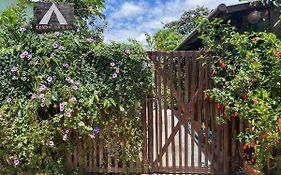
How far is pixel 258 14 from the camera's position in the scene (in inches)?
266

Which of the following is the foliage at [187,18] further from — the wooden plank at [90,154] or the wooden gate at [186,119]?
the wooden plank at [90,154]

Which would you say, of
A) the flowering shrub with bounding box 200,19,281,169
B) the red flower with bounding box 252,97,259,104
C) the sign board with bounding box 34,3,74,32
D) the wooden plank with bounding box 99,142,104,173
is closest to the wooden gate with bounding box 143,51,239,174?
the flowering shrub with bounding box 200,19,281,169

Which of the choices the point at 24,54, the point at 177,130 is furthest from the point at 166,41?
Result: the point at 24,54

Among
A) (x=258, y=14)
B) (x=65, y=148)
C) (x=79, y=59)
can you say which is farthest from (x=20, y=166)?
(x=258, y=14)

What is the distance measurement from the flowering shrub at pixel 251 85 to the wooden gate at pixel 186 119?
10.5 inches

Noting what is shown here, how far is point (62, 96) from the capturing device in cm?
592

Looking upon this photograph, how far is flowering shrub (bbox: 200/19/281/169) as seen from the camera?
5160 millimetres

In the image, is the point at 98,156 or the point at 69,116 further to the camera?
the point at 98,156

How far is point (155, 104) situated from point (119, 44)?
138cm

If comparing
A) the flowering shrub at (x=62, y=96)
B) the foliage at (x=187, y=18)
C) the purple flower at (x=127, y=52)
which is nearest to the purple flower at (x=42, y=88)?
the flowering shrub at (x=62, y=96)

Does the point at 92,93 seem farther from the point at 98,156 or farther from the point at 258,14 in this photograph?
the point at 258,14

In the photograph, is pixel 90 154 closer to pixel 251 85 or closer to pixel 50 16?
pixel 50 16

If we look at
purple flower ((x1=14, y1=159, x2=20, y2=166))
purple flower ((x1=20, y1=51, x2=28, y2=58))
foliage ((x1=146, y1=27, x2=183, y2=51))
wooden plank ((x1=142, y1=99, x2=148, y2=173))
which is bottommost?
purple flower ((x1=14, y1=159, x2=20, y2=166))

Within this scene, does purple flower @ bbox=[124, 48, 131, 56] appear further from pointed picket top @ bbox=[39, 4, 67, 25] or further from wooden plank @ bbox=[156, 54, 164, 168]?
pointed picket top @ bbox=[39, 4, 67, 25]
